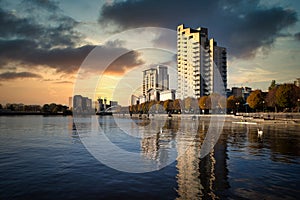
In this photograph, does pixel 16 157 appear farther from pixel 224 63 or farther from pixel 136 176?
pixel 224 63

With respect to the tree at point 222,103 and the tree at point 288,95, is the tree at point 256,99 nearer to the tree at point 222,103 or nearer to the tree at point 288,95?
the tree at point 288,95

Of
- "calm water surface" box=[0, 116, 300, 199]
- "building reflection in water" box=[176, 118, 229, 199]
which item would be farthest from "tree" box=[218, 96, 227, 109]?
"building reflection in water" box=[176, 118, 229, 199]

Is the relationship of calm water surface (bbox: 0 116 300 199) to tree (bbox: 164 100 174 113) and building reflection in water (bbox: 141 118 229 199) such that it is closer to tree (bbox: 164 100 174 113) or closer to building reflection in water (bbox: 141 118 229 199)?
building reflection in water (bbox: 141 118 229 199)

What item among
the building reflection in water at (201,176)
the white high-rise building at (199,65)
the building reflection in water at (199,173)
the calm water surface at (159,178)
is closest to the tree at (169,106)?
the white high-rise building at (199,65)

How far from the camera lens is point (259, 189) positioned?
11.7 meters

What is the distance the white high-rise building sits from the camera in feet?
519

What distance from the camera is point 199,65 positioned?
531ft

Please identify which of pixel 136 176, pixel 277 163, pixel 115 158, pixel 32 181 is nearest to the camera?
pixel 32 181

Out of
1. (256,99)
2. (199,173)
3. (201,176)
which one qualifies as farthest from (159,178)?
(256,99)

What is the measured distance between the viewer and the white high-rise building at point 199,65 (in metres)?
158

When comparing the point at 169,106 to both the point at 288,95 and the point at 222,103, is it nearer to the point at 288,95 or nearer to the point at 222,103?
the point at 222,103

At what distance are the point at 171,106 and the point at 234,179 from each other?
141723mm

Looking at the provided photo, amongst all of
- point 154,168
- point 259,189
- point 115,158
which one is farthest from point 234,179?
point 115,158

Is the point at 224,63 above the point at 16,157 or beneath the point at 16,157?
above
